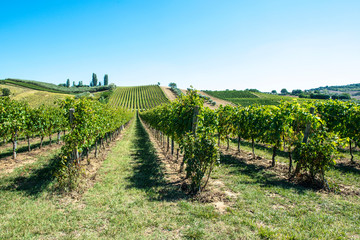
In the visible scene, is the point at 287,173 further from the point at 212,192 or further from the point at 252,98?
the point at 252,98

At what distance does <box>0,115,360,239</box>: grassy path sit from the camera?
4.44 metres

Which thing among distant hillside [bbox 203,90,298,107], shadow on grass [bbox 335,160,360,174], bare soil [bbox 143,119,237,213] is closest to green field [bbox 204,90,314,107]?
distant hillside [bbox 203,90,298,107]

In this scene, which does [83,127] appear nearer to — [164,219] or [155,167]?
[155,167]

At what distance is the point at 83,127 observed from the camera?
8312 mm

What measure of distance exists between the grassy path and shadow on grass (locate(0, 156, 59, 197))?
4 centimetres

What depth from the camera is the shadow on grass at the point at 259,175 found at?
7.53 meters

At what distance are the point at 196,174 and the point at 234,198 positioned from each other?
1.63m

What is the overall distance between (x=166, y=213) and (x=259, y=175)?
576 centimetres

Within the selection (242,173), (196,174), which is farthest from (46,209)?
(242,173)

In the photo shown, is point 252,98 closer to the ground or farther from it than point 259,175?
farther from it

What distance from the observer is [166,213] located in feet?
17.7

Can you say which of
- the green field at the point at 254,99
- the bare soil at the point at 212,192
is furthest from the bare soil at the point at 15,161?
the green field at the point at 254,99

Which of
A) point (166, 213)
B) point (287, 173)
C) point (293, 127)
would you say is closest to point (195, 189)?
point (166, 213)

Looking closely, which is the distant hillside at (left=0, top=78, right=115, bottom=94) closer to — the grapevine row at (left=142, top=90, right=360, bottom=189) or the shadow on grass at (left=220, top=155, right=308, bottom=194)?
the grapevine row at (left=142, top=90, right=360, bottom=189)
